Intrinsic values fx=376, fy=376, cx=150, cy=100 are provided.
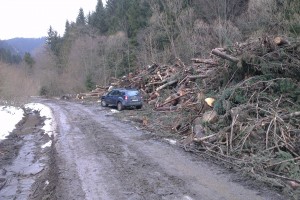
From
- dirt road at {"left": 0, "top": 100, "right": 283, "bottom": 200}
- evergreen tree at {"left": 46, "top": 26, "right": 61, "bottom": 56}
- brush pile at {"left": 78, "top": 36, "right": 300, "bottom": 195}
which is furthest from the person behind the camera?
evergreen tree at {"left": 46, "top": 26, "right": 61, "bottom": 56}

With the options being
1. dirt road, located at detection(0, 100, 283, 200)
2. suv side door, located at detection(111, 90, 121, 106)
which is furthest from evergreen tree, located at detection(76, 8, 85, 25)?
dirt road, located at detection(0, 100, 283, 200)

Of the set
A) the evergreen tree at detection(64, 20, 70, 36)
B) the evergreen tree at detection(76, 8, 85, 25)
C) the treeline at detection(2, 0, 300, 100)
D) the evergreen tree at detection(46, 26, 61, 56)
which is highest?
the evergreen tree at detection(76, 8, 85, 25)

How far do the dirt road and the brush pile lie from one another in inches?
42.7

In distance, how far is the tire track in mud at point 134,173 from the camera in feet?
28.0

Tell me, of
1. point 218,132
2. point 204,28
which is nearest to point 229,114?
point 218,132

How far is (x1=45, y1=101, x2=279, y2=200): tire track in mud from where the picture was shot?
8.54m

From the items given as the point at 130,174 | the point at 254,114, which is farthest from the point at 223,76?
the point at 130,174

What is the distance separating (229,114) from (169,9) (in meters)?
40.1

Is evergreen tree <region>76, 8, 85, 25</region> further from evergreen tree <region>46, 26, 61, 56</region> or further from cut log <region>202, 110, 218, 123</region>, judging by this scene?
cut log <region>202, 110, 218, 123</region>

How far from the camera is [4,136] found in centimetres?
1911

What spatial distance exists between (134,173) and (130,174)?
0.50ft

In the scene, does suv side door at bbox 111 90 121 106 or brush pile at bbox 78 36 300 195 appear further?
suv side door at bbox 111 90 121 106

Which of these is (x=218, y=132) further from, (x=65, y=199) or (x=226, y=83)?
(x=65, y=199)

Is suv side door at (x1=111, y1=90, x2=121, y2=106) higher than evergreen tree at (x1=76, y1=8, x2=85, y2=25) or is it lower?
lower
